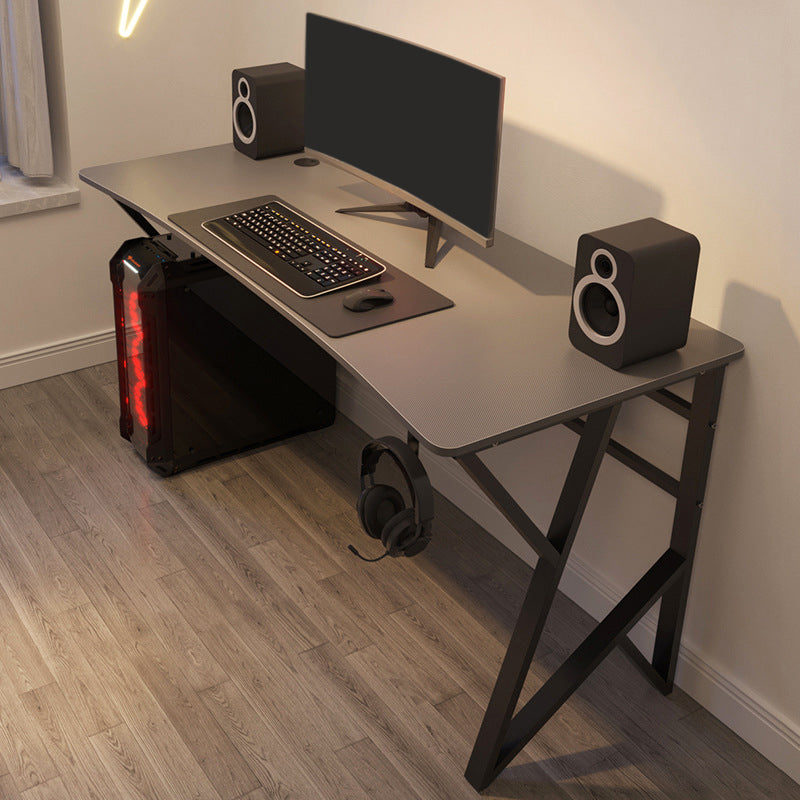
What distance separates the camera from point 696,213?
1992 mm

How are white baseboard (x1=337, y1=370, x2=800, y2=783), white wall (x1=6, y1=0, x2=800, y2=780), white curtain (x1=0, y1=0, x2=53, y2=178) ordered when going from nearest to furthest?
1. white wall (x1=6, y1=0, x2=800, y2=780)
2. white baseboard (x1=337, y1=370, x2=800, y2=783)
3. white curtain (x1=0, y1=0, x2=53, y2=178)

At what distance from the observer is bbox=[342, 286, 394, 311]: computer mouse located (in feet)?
6.70

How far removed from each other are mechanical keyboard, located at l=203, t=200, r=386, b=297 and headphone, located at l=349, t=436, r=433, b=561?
392mm

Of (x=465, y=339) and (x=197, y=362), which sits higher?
(x=465, y=339)

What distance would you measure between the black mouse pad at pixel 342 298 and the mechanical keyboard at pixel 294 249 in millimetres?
16

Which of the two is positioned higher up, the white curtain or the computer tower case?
the white curtain

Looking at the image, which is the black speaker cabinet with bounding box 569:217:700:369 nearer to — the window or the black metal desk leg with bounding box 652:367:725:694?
the black metal desk leg with bounding box 652:367:725:694

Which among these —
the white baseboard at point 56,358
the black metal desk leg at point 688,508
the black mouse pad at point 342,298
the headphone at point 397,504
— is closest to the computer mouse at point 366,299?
the black mouse pad at point 342,298

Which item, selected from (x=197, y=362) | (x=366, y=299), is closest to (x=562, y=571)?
(x=366, y=299)

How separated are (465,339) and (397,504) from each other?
0.33 metres

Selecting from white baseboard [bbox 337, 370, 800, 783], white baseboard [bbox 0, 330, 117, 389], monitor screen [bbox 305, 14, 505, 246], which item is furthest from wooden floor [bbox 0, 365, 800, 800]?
monitor screen [bbox 305, 14, 505, 246]

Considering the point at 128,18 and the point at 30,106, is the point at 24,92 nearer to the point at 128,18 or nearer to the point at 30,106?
the point at 30,106

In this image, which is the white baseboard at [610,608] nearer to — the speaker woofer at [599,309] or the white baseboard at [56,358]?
the speaker woofer at [599,309]

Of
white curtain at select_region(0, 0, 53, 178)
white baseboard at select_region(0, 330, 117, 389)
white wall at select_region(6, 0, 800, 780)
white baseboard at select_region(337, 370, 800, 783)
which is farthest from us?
white baseboard at select_region(0, 330, 117, 389)
